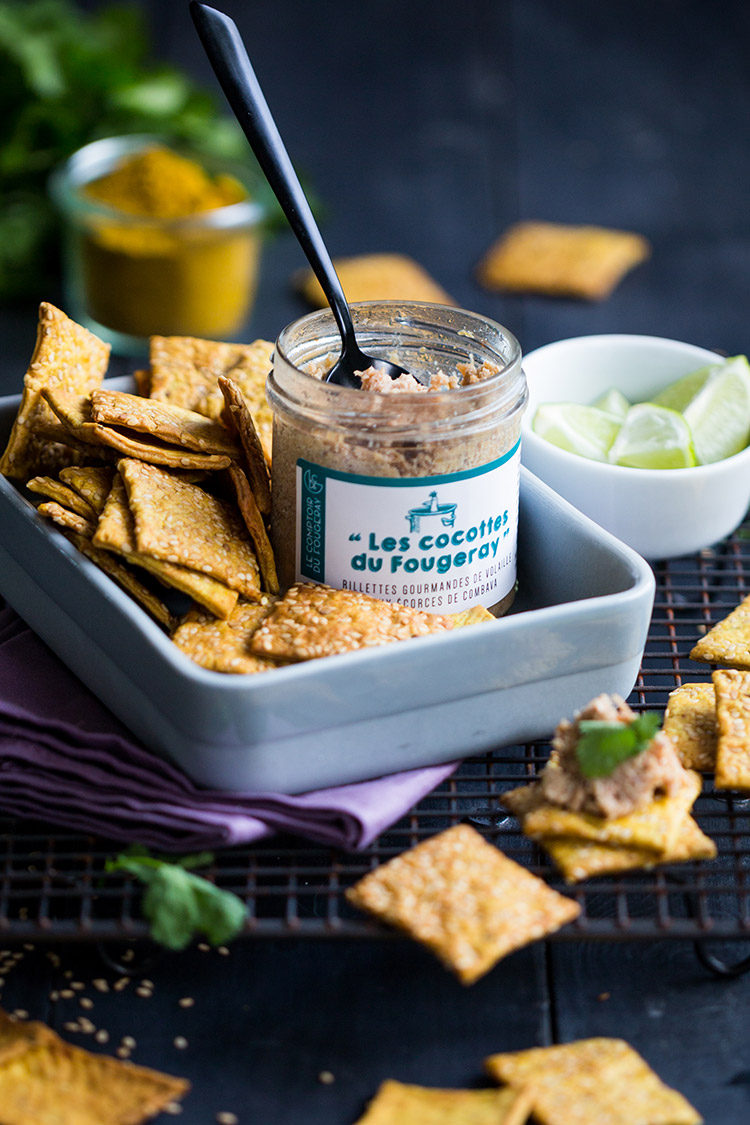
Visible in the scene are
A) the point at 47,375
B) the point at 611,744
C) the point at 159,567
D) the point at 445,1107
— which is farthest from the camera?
the point at 47,375

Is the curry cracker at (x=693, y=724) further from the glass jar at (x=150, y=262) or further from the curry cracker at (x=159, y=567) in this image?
the glass jar at (x=150, y=262)

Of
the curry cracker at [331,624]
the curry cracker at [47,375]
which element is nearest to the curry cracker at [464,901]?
the curry cracker at [331,624]

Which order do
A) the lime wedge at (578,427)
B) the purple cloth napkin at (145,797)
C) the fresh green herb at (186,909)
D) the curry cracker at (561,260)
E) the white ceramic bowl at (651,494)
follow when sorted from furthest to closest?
the curry cracker at (561,260)
the lime wedge at (578,427)
the white ceramic bowl at (651,494)
the purple cloth napkin at (145,797)
the fresh green herb at (186,909)

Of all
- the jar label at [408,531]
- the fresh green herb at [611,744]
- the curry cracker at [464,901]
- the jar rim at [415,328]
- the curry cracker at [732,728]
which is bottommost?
the curry cracker at [464,901]

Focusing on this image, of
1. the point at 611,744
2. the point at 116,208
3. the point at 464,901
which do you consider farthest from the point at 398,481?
the point at 116,208

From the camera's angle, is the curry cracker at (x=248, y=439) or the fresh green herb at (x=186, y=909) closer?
the fresh green herb at (x=186, y=909)

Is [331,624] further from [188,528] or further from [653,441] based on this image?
[653,441]

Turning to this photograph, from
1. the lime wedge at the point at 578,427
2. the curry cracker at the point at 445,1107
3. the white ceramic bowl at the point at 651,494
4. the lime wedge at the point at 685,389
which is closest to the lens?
the curry cracker at the point at 445,1107
